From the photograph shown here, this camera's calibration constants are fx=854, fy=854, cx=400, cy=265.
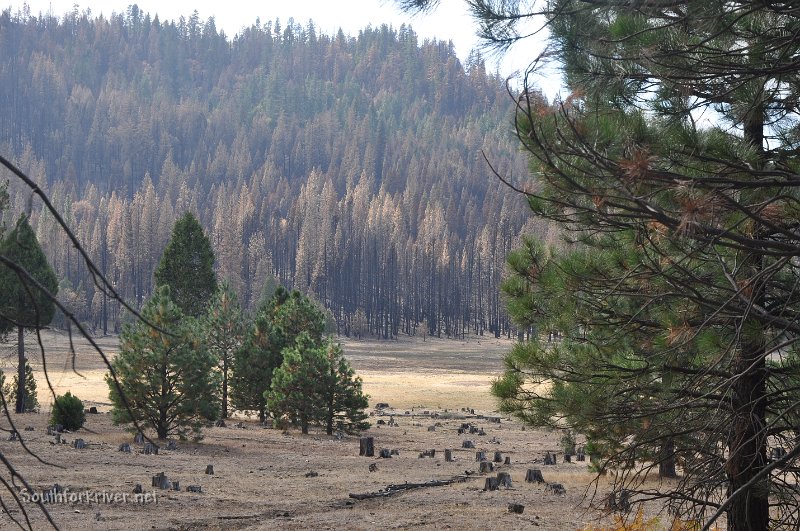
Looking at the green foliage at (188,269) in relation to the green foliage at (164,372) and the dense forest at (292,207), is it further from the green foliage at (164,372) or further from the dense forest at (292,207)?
the dense forest at (292,207)

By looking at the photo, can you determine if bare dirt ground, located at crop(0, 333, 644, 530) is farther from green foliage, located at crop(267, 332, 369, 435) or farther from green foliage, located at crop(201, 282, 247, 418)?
green foliage, located at crop(201, 282, 247, 418)

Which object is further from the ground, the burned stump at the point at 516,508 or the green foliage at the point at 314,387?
the green foliage at the point at 314,387

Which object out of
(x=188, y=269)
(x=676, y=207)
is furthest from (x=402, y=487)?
(x=188, y=269)

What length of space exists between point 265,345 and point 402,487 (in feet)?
40.4

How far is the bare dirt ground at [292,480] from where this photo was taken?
1160 cm

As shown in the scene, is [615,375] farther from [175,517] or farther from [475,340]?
[475,340]

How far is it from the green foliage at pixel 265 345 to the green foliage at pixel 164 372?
186 inches

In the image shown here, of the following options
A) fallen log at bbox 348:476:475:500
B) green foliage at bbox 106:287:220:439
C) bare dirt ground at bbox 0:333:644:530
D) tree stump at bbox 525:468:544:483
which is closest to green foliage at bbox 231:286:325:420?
bare dirt ground at bbox 0:333:644:530

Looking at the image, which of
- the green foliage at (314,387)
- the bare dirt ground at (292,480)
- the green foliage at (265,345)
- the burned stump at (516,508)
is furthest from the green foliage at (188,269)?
the burned stump at (516,508)

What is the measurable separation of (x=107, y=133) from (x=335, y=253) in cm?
9762

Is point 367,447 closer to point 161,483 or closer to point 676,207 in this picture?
point 161,483

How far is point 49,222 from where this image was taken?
110 meters

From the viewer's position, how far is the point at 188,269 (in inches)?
1465

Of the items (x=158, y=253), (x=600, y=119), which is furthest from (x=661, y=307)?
(x=158, y=253)
